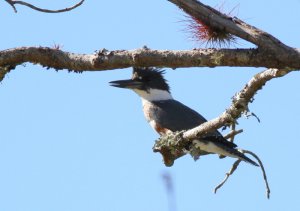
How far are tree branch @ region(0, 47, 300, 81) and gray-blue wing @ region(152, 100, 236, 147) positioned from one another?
117 inches

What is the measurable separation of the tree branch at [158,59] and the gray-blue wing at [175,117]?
2971 mm

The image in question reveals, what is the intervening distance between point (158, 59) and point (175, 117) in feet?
10.7

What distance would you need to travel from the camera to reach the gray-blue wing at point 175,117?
6645 millimetres

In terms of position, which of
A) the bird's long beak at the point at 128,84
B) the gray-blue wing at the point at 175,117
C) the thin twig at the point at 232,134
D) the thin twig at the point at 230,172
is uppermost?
the bird's long beak at the point at 128,84

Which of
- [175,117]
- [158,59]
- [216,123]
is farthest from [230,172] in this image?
[175,117]

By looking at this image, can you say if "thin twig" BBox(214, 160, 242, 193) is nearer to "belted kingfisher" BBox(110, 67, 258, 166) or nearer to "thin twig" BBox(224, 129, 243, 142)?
"thin twig" BBox(224, 129, 243, 142)

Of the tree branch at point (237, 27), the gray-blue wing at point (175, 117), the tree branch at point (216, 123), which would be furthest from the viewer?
the gray-blue wing at point (175, 117)

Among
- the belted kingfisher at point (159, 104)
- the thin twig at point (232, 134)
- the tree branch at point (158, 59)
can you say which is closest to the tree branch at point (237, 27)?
the tree branch at point (158, 59)

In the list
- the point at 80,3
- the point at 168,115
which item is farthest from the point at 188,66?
the point at 168,115

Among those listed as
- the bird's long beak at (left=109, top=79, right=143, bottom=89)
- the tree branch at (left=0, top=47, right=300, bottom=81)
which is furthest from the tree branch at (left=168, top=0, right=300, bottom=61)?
the bird's long beak at (left=109, top=79, right=143, bottom=89)

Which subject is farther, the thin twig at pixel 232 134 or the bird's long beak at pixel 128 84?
the bird's long beak at pixel 128 84

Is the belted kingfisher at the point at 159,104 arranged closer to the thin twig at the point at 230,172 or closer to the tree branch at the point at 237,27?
the thin twig at the point at 230,172

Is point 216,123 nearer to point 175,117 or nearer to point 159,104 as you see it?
point 175,117

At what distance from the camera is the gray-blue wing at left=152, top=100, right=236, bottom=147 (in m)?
6.64
